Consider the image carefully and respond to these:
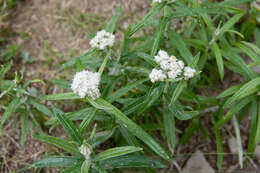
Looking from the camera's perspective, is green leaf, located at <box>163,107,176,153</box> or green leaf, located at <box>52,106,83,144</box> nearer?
green leaf, located at <box>52,106,83,144</box>

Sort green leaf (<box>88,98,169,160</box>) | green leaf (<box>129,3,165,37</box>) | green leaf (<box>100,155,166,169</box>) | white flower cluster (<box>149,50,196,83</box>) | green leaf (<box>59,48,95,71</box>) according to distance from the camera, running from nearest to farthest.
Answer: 1. white flower cluster (<box>149,50,196,83</box>)
2. green leaf (<box>88,98,169,160</box>)
3. green leaf (<box>100,155,166,169</box>)
4. green leaf (<box>129,3,165,37</box>)
5. green leaf (<box>59,48,95,71</box>)

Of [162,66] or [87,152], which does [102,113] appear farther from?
[162,66]

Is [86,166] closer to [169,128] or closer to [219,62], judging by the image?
[169,128]

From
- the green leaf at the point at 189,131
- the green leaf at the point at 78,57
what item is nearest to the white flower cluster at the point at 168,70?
the green leaf at the point at 78,57

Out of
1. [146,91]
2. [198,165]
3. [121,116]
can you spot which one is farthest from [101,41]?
[198,165]

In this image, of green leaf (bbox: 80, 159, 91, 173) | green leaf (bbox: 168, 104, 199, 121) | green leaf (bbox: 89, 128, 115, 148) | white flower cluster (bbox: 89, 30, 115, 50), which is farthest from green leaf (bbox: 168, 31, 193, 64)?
green leaf (bbox: 80, 159, 91, 173)

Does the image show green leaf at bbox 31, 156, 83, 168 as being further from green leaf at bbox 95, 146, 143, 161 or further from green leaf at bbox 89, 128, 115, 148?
green leaf at bbox 89, 128, 115, 148
